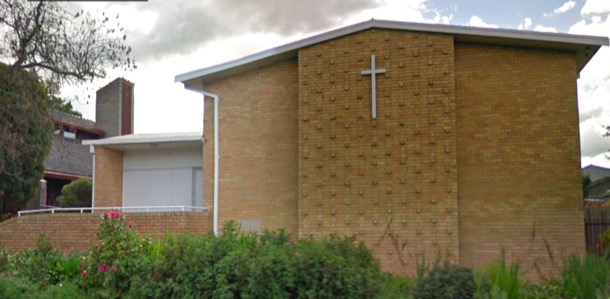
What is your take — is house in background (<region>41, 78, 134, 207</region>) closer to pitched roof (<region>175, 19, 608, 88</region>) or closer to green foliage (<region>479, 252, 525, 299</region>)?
pitched roof (<region>175, 19, 608, 88</region>)

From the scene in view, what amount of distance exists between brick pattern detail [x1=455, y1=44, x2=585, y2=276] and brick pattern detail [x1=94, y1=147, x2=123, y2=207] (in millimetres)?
10631

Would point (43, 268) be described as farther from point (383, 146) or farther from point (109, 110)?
point (109, 110)

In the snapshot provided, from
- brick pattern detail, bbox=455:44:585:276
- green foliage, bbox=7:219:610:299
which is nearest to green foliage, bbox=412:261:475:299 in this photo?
green foliage, bbox=7:219:610:299

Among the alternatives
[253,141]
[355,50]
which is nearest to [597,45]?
[355,50]

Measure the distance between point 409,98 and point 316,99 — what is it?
2.09m

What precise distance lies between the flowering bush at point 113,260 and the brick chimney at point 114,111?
22.2m

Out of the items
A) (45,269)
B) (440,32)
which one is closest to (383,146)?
(440,32)

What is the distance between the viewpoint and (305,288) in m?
6.92

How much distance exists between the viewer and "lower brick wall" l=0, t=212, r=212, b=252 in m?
13.4

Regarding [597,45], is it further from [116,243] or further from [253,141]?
[116,243]

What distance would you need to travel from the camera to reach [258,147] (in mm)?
13406

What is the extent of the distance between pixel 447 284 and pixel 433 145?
532cm

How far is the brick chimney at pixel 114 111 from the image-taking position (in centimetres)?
3039

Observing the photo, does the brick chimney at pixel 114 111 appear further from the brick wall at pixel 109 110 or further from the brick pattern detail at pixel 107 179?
the brick pattern detail at pixel 107 179
